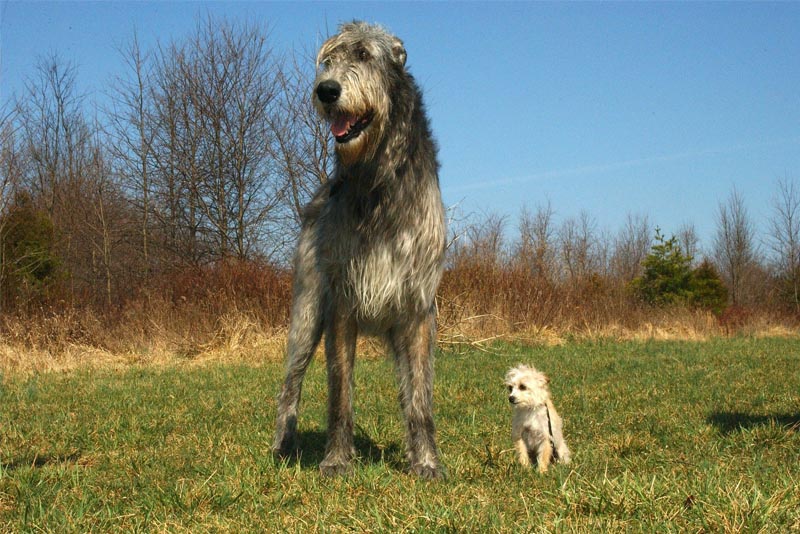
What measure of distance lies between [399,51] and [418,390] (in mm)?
1999

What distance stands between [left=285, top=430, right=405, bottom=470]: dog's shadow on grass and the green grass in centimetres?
2

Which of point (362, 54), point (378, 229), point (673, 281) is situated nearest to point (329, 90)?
point (362, 54)

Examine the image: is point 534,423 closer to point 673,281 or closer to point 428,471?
point 428,471

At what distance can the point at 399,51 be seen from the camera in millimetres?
4000

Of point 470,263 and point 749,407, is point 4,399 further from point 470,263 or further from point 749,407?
point 470,263

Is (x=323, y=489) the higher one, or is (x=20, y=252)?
(x=20, y=252)

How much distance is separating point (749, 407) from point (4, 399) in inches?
312

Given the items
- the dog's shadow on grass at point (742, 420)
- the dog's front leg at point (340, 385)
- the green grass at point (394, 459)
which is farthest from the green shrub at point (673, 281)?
the dog's front leg at point (340, 385)

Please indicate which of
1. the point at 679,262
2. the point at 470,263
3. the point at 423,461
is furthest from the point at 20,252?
the point at 679,262

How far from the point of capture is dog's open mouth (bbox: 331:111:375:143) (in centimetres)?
366

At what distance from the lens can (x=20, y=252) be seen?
18.0 metres

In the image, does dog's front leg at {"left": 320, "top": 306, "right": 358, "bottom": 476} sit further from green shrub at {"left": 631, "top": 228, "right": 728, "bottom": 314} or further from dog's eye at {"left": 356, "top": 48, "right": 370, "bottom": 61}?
green shrub at {"left": 631, "top": 228, "right": 728, "bottom": 314}

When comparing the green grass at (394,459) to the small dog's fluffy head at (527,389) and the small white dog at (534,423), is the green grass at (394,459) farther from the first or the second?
the small dog's fluffy head at (527,389)

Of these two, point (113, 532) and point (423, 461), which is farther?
point (423, 461)
